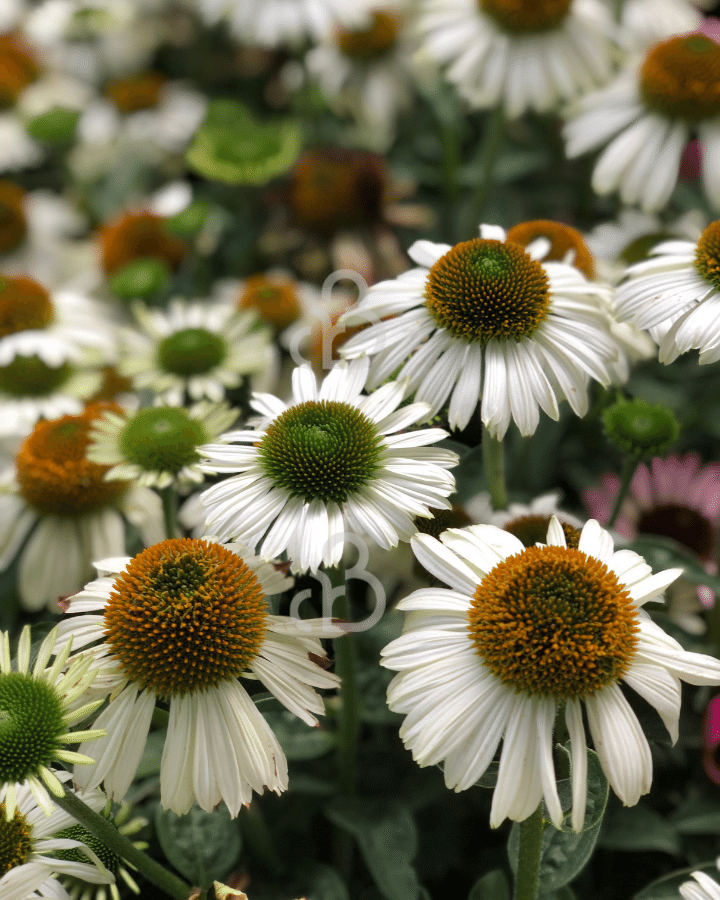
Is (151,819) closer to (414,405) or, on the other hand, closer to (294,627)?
(294,627)

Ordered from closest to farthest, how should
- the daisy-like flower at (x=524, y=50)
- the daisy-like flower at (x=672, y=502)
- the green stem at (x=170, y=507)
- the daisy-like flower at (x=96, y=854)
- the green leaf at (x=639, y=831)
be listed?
1. the daisy-like flower at (x=96, y=854)
2. the green leaf at (x=639, y=831)
3. the green stem at (x=170, y=507)
4. the daisy-like flower at (x=672, y=502)
5. the daisy-like flower at (x=524, y=50)

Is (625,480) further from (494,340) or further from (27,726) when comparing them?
(27,726)

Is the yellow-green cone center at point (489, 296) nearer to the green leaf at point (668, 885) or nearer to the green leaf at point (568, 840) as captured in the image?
the green leaf at point (568, 840)

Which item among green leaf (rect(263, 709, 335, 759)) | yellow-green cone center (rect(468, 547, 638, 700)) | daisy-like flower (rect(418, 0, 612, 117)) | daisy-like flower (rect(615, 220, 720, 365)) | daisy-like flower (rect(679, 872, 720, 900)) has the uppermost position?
daisy-like flower (rect(418, 0, 612, 117))

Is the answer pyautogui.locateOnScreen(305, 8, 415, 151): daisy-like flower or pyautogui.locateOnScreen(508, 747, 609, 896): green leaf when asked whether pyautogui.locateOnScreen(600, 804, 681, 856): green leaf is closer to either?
pyautogui.locateOnScreen(508, 747, 609, 896): green leaf

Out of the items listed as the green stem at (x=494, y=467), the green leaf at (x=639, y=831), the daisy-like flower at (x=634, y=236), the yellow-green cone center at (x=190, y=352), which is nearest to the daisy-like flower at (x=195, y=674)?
the green stem at (x=494, y=467)

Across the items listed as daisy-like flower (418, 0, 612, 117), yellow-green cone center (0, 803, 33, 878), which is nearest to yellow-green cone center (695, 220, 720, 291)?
daisy-like flower (418, 0, 612, 117)
